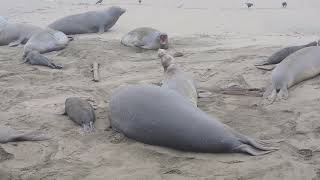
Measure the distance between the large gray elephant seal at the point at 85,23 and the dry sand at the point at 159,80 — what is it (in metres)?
0.20

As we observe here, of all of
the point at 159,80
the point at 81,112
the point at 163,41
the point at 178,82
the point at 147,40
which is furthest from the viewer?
the point at 147,40

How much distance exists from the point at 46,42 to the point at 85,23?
6.41ft

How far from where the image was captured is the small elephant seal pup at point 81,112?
436 cm

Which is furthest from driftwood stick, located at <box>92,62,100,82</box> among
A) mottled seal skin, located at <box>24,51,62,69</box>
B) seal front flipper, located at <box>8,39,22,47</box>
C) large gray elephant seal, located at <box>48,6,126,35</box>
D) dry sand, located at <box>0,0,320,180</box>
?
large gray elephant seal, located at <box>48,6,126,35</box>

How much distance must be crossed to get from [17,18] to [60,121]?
7618 millimetres

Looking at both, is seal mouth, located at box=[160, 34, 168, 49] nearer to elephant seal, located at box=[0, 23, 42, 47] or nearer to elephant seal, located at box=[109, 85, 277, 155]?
elephant seal, located at box=[0, 23, 42, 47]

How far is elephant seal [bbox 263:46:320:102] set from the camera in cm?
501

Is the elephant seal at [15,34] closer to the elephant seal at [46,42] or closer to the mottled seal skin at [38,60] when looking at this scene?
the elephant seal at [46,42]

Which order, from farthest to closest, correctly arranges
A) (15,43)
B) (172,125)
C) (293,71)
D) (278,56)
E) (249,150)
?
(15,43) < (278,56) < (293,71) < (172,125) < (249,150)

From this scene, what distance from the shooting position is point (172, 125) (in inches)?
146

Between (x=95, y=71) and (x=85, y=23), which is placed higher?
(x=95, y=71)

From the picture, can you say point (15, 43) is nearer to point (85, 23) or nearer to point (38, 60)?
point (85, 23)

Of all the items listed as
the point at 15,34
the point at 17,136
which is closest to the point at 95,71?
the point at 17,136

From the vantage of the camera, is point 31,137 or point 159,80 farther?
point 159,80
